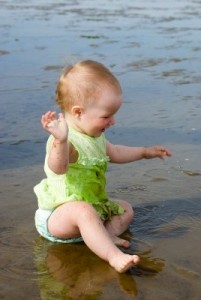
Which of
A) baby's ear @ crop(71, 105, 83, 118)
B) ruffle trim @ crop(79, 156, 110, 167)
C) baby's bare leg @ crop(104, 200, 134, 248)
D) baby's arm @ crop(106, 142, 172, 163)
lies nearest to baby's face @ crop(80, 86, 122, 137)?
baby's ear @ crop(71, 105, 83, 118)

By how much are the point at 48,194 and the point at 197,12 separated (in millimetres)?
12252

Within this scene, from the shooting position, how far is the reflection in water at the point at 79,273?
231cm

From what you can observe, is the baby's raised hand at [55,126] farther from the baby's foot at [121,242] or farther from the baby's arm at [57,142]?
the baby's foot at [121,242]

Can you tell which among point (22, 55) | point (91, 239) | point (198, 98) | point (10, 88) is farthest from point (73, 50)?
point (91, 239)

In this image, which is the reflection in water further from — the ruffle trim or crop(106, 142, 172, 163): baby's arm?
crop(106, 142, 172, 163): baby's arm

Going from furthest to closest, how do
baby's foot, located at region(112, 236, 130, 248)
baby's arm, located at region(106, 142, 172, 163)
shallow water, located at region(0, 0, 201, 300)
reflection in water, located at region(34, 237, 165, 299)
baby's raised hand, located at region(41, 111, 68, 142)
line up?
baby's arm, located at region(106, 142, 172, 163) < baby's foot, located at region(112, 236, 130, 248) < baby's raised hand, located at region(41, 111, 68, 142) < shallow water, located at region(0, 0, 201, 300) < reflection in water, located at region(34, 237, 165, 299)

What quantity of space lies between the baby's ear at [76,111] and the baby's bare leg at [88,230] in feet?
1.44

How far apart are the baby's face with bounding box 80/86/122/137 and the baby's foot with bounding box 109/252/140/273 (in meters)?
0.71

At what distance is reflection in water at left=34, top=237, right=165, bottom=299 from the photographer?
231 centimetres

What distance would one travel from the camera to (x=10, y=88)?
20.1 ft

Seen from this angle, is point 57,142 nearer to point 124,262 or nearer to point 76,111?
point 76,111

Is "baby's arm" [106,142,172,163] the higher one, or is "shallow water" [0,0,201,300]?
"baby's arm" [106,142,172,163]

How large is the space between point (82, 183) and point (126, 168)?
1030mm

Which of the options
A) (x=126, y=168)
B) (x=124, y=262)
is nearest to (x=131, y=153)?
(x=126, y=168)
